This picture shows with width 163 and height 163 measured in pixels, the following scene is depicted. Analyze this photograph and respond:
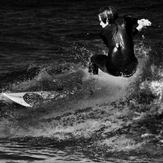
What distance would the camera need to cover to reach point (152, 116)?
1138cm

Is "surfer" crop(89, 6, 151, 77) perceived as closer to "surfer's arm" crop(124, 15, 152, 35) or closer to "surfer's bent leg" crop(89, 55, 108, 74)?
"surfer's arm" crop(124, 15, 152, 35)

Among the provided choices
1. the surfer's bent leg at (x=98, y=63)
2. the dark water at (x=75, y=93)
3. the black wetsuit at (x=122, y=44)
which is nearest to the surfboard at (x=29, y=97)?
the dark water at (x=75, y=93)

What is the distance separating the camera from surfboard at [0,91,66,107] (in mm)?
13461

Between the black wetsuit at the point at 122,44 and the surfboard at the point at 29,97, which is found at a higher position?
the black wetsuit at the point at 122,44

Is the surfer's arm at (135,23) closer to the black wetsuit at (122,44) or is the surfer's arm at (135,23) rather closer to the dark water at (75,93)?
the black wetsuit at (122,44)

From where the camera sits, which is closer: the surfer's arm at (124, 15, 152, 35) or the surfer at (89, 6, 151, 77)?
the surfer's arm at (124, 15, 152, 35)

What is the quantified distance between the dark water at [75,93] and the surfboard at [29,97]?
0.16 metres

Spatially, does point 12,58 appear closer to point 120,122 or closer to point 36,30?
point 36,30

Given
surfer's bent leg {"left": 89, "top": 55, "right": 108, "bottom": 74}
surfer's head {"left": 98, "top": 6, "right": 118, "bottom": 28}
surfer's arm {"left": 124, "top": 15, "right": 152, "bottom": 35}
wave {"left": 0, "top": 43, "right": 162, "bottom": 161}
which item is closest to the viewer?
wave {"left": 0, "top": 43, "right": 162, "bottom": 161}

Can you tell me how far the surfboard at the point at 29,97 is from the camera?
13.5 metres

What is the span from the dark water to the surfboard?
0.53 ft

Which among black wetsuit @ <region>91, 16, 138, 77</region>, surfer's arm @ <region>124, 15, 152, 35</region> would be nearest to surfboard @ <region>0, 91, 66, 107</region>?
black wetsuit @ <region>91, 16, 138, 77</region>

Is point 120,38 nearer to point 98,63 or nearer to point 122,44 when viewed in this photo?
point 122,44

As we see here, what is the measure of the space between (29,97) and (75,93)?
3.39 feet
